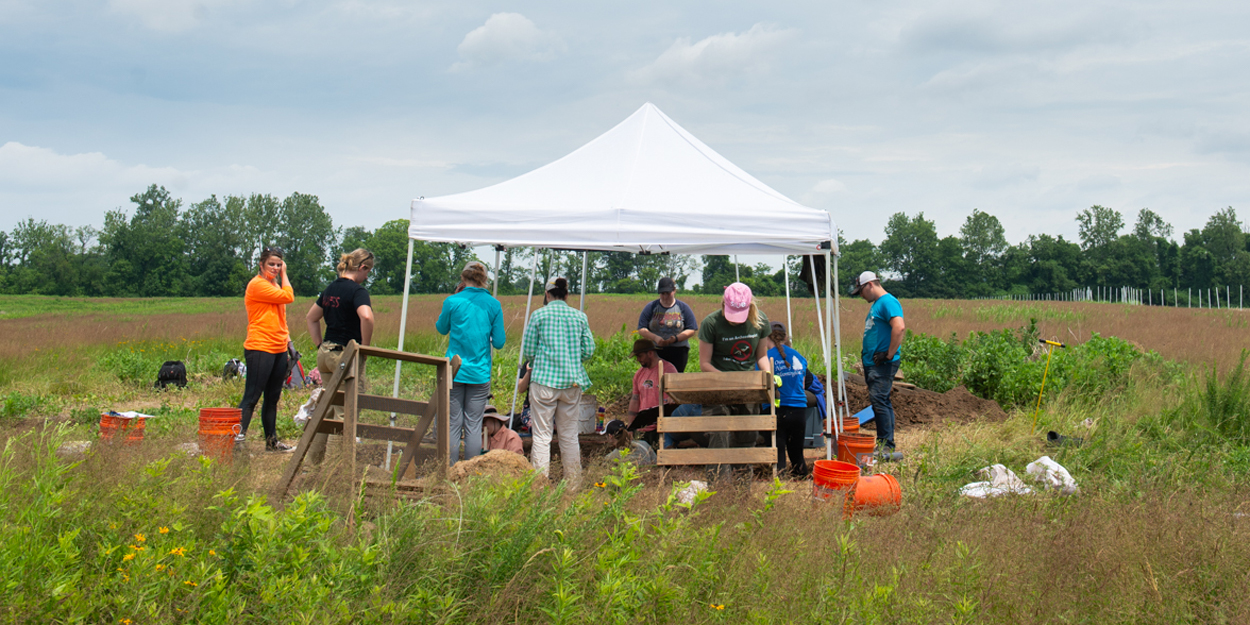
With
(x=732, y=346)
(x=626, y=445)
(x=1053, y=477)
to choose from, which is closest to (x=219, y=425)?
(x=626, y=445)

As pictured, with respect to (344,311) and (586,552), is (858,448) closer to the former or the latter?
(586,552)

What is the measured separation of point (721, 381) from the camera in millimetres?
5258

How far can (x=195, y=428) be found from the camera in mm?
7324

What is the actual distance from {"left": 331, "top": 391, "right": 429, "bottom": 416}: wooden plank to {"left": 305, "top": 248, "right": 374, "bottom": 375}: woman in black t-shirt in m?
1.02

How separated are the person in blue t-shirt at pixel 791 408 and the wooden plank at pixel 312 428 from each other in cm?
299

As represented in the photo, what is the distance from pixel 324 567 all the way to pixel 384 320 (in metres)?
15.1

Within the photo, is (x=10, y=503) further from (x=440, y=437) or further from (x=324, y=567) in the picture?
(x=440, y=437)

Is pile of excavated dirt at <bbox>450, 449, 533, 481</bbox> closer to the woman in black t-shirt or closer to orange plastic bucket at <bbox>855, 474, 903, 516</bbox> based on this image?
the woman in black t-shirt

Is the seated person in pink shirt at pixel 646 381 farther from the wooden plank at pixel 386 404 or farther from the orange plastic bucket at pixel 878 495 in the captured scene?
the orange plastic bucket at pixel 878 495

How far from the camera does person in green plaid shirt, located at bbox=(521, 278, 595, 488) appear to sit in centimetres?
534

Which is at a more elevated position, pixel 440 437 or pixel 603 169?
pixel 603 169

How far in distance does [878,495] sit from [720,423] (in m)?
1.21

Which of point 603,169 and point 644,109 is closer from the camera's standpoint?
point 603,169

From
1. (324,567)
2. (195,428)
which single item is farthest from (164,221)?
(324,567)
